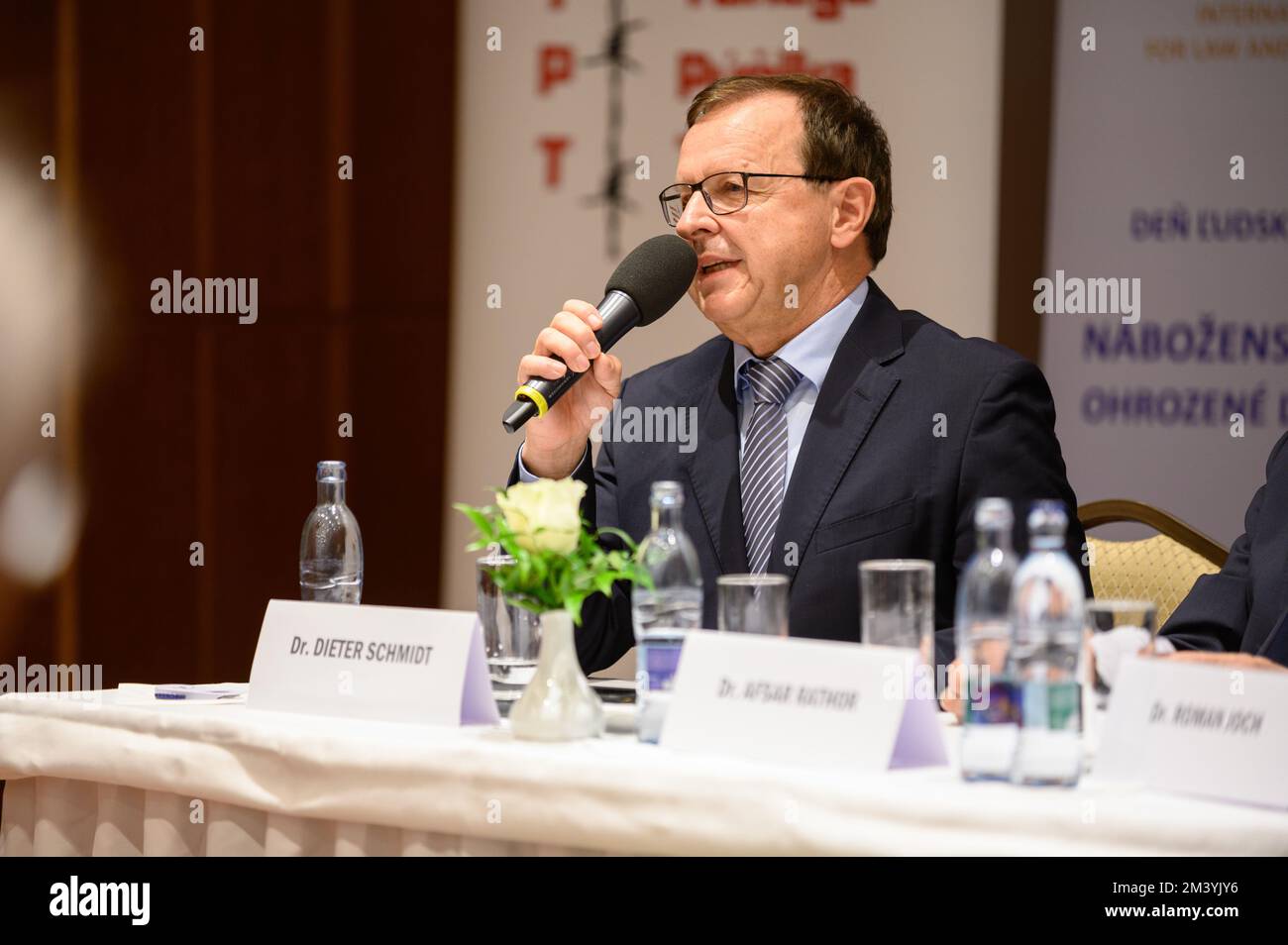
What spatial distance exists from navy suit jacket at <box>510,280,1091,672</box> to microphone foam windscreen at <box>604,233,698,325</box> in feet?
0.84

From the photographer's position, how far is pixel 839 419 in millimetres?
2088

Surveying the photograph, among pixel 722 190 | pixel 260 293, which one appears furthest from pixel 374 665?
pixel 260 293

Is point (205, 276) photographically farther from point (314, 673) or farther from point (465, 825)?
point (465, 825)

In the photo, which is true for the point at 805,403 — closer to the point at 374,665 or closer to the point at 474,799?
the point at 374,665

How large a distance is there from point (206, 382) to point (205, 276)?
293 millimetres

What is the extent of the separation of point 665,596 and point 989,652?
0.37 meters

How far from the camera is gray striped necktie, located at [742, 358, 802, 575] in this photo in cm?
207

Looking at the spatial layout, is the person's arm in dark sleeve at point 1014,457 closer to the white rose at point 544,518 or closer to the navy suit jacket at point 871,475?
the navy suit jacket at point 871,475

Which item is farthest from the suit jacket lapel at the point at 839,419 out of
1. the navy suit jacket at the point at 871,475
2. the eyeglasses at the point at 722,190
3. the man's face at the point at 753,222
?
the eyeglasses at the point at 722,190

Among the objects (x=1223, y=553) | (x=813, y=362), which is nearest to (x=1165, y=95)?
(x=1223, y=553)

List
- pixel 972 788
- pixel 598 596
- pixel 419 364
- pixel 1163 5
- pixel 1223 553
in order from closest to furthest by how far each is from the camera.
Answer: pixel 972 788, pixel 598 596, pixel 1223 553, pixel 1163 5, pixel 419 364

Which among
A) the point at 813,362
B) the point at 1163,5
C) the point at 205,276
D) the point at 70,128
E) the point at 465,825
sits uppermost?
the point at 1163,5

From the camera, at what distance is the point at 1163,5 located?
3.52m

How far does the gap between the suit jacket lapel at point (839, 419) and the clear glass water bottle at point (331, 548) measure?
23.0 inches
